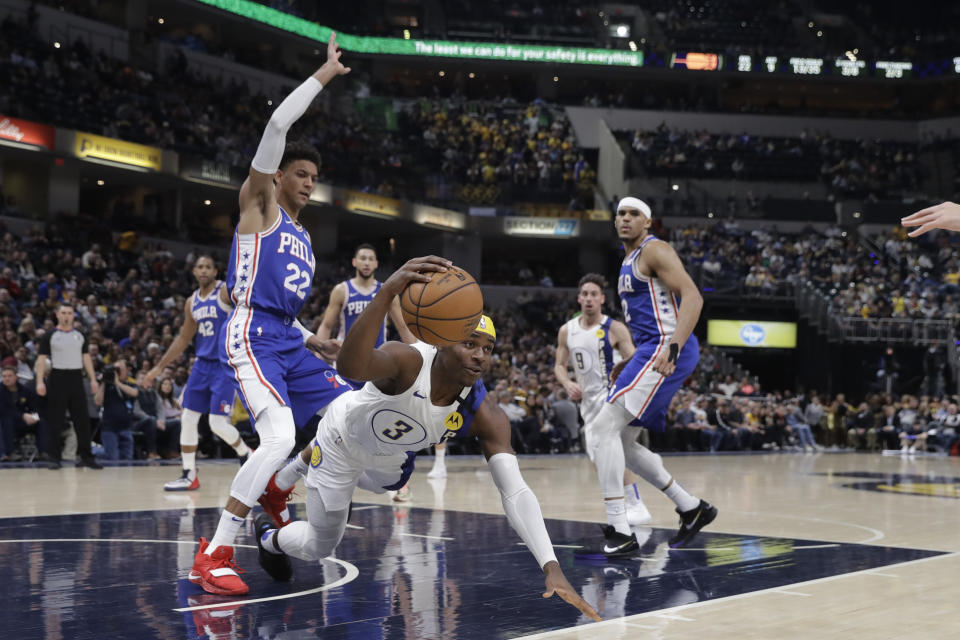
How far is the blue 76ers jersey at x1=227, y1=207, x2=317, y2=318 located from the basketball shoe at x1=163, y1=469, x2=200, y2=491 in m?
4.72

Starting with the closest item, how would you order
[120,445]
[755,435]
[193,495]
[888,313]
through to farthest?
[193,495]
[120,445]
[755,435]
[888,313]

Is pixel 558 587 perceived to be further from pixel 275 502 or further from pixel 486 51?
pixel 486 51

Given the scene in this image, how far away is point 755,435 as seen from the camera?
23172 mm

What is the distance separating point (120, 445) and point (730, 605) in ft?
34.7

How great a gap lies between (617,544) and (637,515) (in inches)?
67.3

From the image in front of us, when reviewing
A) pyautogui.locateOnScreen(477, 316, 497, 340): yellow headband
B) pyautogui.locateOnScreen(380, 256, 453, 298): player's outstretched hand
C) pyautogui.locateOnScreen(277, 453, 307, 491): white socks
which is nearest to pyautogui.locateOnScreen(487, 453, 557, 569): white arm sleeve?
pyautogui.locateOnScreen(477, 316, 497, 340): yellow headband

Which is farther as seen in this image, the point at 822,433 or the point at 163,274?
the point at 822,433

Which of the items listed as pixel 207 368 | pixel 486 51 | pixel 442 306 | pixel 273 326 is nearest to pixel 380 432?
pixel 442 306

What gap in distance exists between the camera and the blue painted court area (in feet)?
14.4

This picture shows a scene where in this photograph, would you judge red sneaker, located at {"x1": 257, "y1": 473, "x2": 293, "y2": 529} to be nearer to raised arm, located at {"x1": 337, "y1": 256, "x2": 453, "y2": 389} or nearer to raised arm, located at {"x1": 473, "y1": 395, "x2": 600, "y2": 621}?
raised arm, located at {"x1": 473, "y1": 395, "x2": 600, "y2": 621}

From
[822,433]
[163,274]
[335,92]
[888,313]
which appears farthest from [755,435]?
[335,92]

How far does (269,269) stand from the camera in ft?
18.9

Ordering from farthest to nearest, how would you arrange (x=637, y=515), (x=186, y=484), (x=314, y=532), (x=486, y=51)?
(x=486, y=51) → (x=186, y=484) → (x=637, y=515) → (x=314, y=532)

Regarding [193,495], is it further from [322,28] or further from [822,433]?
[322,28]
